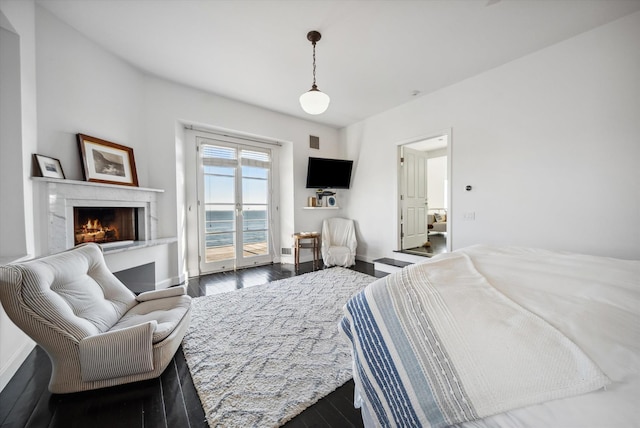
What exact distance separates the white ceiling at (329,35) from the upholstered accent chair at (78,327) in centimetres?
232

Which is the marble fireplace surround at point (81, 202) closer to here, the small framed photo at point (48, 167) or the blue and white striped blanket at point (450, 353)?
the small framed photo at point (48, 167)

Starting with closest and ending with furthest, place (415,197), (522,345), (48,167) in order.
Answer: (522,345)
(48,167)
(415,197)

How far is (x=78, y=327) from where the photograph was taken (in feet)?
4.43

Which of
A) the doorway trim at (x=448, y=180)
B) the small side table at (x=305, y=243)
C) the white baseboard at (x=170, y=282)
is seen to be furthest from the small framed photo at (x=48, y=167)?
the doorway trim at (x=448, y=180)

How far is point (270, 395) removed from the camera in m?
1.41

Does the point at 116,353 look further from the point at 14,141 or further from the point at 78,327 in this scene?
the point at 14,141

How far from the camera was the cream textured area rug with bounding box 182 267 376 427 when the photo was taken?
4.43 ft

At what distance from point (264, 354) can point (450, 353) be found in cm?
151

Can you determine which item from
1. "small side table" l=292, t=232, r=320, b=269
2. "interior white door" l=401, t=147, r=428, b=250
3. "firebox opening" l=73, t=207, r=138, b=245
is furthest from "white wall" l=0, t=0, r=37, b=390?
"interior white door" l=401, t=147, r=428, b=250

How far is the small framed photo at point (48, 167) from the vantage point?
2.05m

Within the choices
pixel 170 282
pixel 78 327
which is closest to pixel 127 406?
pixel 78 327

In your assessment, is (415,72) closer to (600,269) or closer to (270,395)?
(600,269)

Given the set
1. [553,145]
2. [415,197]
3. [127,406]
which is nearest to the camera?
[127,406]

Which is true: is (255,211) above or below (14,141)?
below
